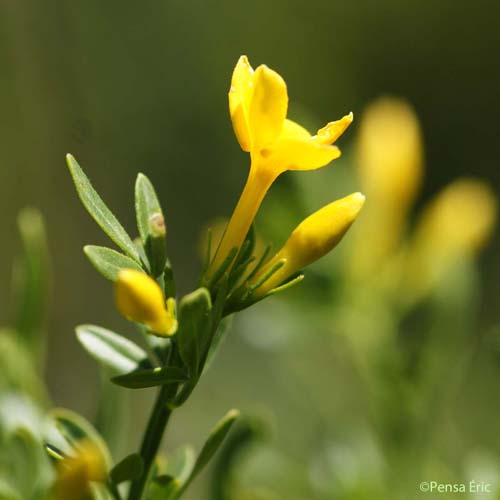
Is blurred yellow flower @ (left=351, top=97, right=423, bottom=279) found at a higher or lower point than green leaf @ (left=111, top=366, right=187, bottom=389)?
lower

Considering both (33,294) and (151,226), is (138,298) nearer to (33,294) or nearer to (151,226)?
(151,226)

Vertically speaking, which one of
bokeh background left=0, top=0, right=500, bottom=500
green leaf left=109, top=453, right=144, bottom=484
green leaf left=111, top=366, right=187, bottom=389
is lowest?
bokeh background left=0, top=0, right=500, bottom=500

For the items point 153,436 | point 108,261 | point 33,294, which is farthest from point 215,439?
point 33,294

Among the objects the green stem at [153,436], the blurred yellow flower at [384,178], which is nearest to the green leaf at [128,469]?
the green stem at [153,436]

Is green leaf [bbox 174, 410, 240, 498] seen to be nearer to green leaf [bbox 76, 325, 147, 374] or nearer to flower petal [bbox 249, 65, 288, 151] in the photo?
green leaf [bbox 76, 325, 147, 374]

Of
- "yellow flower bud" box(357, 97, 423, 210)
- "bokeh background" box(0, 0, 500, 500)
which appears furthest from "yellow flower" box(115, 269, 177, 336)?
"bokeh background" box(0, 0, 500, 500)

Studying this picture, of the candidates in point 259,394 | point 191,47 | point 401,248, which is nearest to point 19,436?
point 401,248

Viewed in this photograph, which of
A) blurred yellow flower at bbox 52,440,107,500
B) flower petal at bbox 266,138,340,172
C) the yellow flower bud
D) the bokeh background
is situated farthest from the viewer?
the bokeh background
